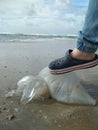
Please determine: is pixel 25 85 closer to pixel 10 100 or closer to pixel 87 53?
pixel 10 100

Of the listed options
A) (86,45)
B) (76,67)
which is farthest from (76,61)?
(86,45)

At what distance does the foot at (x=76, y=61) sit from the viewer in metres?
2.05

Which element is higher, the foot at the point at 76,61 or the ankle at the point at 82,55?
the ankle at the point at 82,55

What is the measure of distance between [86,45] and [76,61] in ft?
0.50

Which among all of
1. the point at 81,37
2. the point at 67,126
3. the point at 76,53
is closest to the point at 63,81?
the point at 76,53

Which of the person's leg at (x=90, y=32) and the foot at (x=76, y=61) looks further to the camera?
the foot at (x=76, y=61)

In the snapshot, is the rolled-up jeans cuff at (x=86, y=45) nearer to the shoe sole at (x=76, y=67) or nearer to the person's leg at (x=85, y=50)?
the person's leg at (x=85, y=50)

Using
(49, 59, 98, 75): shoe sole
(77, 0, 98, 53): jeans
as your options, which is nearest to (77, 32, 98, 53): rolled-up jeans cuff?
(77, 0, 98, 53): jeans

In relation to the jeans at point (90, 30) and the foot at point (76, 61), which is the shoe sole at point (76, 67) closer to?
the foot at point (76, 61)

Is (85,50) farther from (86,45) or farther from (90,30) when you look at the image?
(90,30)

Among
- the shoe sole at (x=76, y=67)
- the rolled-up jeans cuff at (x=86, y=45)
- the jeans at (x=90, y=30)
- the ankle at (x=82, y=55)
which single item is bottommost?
the shoe sole at (x=76, y=67)

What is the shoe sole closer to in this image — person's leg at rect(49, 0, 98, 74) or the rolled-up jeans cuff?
person's leg at rect(49, 0, 98, 74)

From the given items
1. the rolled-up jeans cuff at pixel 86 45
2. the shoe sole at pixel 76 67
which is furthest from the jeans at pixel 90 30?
the shoe sole at pixel 76 67

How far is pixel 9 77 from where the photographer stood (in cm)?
283
